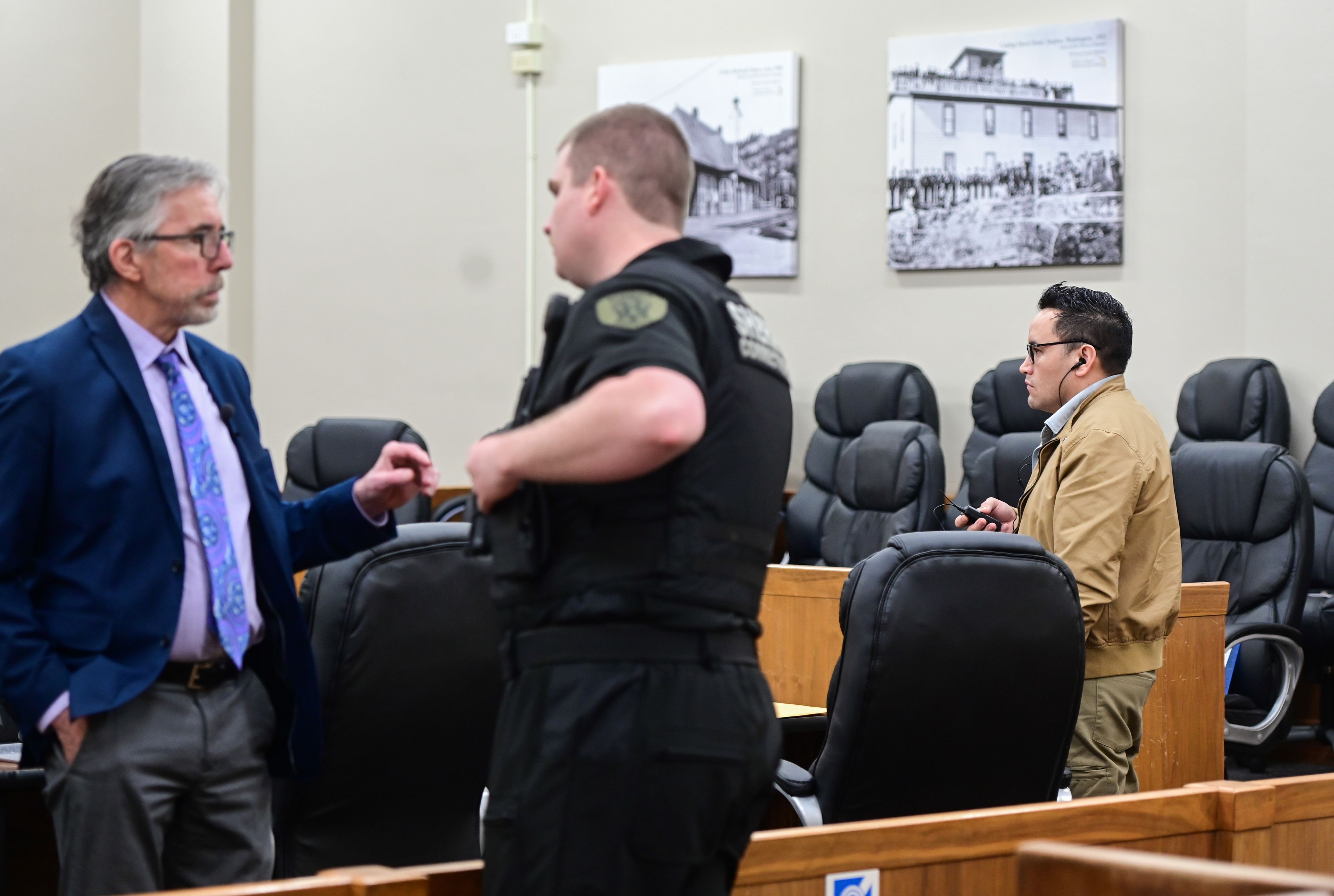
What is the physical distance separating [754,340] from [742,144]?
4.94 meters

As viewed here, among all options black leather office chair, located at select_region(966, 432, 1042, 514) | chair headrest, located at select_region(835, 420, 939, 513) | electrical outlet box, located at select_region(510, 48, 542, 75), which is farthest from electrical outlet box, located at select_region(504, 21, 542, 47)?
black leather office chair, located at select_region(966, 432, 1042, 514)

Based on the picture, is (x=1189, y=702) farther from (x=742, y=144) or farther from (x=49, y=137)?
(x=49, y=137)

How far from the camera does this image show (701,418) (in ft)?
4.63

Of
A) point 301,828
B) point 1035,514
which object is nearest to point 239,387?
point 301,828

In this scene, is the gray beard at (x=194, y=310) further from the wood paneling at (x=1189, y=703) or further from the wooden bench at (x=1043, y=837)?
the wood paneling at (x=1189, y=703)

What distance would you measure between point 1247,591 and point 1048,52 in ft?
8.06

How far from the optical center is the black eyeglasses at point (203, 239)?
1804 mm

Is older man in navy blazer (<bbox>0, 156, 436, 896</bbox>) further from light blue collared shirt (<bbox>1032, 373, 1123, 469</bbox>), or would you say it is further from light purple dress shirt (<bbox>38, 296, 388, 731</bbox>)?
light blue collared shirt (<bbox>1032, 373, 1123, 469</bbox>)

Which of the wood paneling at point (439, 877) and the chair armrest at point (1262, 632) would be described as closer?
the wood paneling at point (439, 877)

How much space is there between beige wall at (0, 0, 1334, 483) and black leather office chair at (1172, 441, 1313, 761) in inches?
39.3

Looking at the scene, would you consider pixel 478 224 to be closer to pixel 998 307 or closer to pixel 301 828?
pixel 998 307

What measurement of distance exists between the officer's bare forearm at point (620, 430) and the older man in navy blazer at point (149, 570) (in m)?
0.52

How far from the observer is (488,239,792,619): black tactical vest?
146cm

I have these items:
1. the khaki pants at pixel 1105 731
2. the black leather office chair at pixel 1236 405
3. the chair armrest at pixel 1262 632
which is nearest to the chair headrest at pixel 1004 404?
the black leather office chair at pixel 1236 405
